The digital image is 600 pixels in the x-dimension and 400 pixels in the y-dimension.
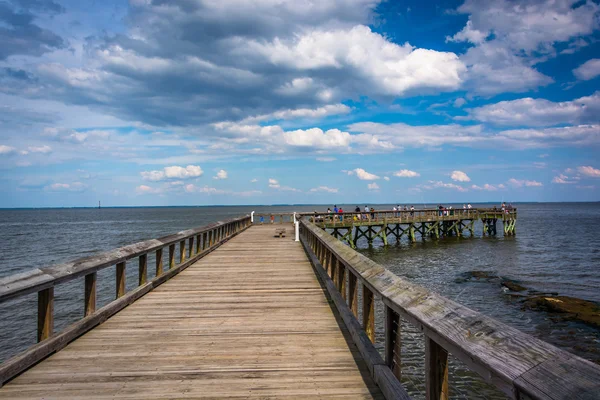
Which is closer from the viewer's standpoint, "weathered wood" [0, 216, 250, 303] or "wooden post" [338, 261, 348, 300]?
"weathered wood" [0, 216, 250, 303]

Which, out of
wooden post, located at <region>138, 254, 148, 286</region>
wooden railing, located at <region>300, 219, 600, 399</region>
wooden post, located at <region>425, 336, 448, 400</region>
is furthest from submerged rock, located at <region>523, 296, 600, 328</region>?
wooden post, located at <region>425, 336, 448, 400</region>

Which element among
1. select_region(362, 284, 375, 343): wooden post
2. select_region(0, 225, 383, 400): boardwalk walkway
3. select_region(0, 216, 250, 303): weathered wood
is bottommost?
select_region(0, 225, 383, 400): boardwalk walkway

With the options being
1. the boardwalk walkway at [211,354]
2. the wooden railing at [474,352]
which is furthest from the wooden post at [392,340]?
the boardwalk walkway at [211,354]

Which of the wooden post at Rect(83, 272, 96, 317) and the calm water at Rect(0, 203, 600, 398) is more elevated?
the wooden post at Rect(83, 272, 96, 317)

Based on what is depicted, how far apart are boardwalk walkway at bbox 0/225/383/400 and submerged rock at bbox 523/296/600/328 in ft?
35.1

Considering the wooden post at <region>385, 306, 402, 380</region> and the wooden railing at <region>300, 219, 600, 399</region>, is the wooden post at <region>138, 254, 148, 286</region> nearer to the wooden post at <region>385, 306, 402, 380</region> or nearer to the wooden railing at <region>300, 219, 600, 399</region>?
the wooden railing at <region>300, 219, 600, 399</region>

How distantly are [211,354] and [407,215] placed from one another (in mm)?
38917

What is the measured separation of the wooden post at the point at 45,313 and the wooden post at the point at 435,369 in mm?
3528

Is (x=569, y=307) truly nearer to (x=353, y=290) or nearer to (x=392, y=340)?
(x=353, y=290)

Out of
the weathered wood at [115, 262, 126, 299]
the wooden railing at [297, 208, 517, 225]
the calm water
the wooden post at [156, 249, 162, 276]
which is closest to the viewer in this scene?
the weathered wood at [115, 262, 126, 299]

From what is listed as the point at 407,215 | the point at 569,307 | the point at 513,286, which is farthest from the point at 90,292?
the point at 407,215

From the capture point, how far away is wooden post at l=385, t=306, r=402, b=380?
3.23 metres

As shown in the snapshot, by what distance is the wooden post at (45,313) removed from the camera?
13.0ft

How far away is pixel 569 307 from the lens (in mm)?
14305
